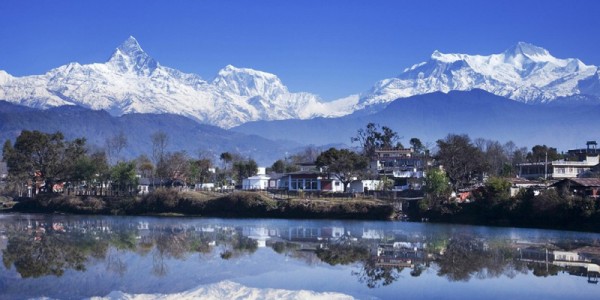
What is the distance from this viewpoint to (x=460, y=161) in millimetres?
87938

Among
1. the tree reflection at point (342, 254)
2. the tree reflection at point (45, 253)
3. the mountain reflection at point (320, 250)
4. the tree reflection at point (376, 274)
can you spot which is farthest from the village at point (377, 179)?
the tree reflection at point (45, 253)

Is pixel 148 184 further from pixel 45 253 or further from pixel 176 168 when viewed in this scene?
pixel 45 253

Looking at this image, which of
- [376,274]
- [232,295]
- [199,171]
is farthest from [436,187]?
[199,171]

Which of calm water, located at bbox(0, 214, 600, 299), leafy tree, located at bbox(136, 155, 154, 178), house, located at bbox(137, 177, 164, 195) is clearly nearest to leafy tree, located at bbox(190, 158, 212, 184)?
house, located at bbox(137, 177, 164, 195)

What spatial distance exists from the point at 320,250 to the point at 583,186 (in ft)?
86.7

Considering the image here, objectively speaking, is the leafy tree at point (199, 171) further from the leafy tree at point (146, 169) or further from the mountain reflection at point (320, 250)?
the mountain reflection at point (320, 250)

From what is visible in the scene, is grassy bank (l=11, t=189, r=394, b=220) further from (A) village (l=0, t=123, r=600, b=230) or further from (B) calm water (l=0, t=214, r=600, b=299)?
(B) calm water (l=0, t=214, r=600, b=299)

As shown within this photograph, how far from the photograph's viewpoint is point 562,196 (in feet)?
189

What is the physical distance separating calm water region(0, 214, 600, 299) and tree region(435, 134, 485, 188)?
29.9 metres

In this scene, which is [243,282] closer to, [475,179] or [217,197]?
[217,197]

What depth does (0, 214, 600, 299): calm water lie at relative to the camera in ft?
101

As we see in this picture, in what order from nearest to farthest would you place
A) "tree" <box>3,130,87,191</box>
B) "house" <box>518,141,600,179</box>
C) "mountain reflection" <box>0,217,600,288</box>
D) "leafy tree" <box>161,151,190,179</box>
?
"mountain reflection" <box>0,217,600,288</box> < "tree" <box>3,130,87,191</box> < "house" <box>518,141,600,179</box> < "leafy tree" <box>161,151,190,179</box>

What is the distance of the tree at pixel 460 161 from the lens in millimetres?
87000

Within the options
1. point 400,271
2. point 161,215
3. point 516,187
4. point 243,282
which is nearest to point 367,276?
point 400,271
